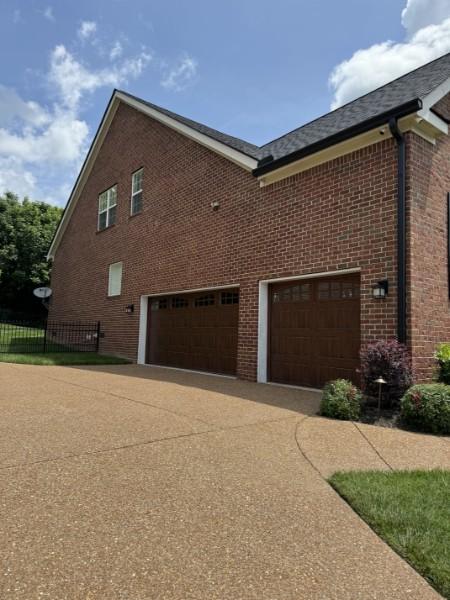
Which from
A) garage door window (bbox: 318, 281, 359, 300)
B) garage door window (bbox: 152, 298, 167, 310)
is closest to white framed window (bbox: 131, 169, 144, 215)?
garage door window (bbox: 152, 298, 167, 310)

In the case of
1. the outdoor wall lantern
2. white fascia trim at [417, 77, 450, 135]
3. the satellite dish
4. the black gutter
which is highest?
white fascia trim at [417, 77, 450, 135]

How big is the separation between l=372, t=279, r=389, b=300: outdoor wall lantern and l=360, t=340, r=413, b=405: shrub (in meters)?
0.81

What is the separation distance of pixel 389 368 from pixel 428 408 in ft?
2.95

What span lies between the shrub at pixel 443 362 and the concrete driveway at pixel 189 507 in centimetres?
203

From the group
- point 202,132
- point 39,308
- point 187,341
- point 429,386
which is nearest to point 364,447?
point 429,386

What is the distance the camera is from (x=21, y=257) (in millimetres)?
27812

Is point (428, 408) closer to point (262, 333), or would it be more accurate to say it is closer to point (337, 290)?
point (337, 290)

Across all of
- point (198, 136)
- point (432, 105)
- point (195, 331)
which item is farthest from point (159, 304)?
point (432, 105)

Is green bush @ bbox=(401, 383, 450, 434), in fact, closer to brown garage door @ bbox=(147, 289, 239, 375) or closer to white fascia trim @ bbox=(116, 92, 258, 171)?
brown garage door @ bbox=(147, 289, 239, 375)

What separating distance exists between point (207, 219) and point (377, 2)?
237 inches

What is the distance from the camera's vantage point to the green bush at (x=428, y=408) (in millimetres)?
4961

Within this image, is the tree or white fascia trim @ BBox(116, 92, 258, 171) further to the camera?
the tree

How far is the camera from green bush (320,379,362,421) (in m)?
5.50

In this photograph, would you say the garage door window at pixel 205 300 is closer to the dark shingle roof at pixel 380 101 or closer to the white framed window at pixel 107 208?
the dark shingle roof at pixel 380 101
